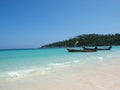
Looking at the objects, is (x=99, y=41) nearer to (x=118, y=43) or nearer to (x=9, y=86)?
(x=118, y=43)

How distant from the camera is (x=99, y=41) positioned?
113 meters

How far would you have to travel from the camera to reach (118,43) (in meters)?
115

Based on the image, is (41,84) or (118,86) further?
(41,84)

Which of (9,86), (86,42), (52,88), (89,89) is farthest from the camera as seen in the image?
(86,42)

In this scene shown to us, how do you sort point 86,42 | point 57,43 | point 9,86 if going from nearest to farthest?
1. point 9,86
2. point 86,42
3. point 57,43

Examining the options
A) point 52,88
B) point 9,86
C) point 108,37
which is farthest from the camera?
point 108,37

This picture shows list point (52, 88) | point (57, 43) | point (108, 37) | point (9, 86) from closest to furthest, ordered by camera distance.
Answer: point (52, 88), point (9, 86), point (108, 37), point (57, 43)

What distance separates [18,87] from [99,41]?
108m

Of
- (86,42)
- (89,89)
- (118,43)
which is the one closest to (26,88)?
(89,89)

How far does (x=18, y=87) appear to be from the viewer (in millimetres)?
6707

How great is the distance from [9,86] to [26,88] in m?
0.79

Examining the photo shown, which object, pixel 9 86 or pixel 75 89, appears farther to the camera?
pixel 9 86

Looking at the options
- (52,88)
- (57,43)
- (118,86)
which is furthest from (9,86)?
(57,43)

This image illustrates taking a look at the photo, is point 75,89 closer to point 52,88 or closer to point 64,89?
point 64,89
